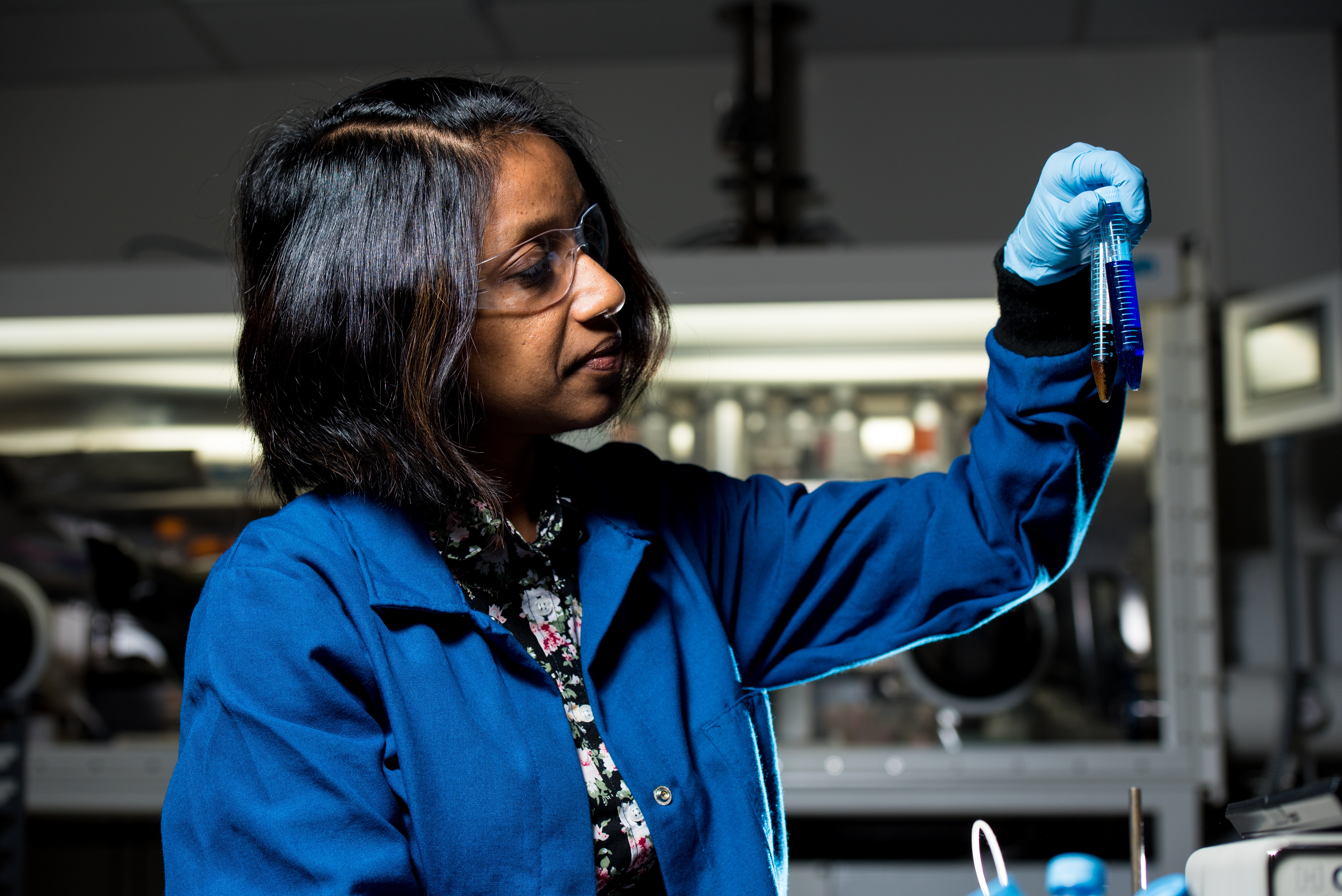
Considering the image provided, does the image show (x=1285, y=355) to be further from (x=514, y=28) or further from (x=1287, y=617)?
(x=514, y=28)

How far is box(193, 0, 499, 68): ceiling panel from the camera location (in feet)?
8.75

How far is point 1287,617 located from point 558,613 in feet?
6.41

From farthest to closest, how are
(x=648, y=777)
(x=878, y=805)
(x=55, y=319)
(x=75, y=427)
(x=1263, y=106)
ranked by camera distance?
(x=1263, y=106) < (x=75, y=427) < (x=55, y=319) < (x=878, y=805) < (x=648, y=777)

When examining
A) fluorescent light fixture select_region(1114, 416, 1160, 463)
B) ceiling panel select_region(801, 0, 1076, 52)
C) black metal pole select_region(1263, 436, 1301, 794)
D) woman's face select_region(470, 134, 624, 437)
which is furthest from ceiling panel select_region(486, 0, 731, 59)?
woman's face select_region(470, 134, 624, 437)

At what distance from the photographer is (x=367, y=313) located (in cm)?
73

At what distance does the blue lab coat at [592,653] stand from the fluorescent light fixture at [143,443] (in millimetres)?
1774

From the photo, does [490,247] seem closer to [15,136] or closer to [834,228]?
[834,228]

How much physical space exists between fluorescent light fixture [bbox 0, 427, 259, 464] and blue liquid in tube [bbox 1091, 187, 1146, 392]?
2.17 meters

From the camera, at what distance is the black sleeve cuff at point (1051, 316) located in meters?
0.74

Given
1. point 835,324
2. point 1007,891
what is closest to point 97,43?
point 835,324

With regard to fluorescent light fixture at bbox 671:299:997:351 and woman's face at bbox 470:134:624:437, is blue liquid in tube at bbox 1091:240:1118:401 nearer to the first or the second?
woman's face at bbox 470:134:624:437

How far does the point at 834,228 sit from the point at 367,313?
79.9 inches

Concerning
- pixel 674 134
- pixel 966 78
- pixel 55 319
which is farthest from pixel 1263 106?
pixel 55 319

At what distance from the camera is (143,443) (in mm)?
2457
